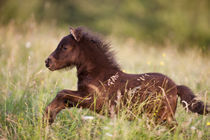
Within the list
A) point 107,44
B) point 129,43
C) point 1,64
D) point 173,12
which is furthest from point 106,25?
point 107,44

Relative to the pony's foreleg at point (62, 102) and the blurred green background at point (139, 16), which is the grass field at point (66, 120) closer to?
the pony's foreleg at point (62, 102)

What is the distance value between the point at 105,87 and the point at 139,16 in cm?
1937

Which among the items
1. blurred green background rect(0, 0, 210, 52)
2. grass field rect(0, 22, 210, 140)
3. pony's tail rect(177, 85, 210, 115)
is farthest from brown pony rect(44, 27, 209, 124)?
blurred green background rect(0, 0, 210, 52)

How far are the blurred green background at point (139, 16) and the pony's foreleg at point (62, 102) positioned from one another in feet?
55.6

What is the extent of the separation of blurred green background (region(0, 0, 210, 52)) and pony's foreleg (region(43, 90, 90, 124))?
1696 centimetres

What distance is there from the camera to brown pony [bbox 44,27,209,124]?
3590 mm

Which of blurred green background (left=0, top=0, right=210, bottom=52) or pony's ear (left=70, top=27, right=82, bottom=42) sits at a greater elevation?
blurred green background (left=0, top=0, right=210, bottom=52)

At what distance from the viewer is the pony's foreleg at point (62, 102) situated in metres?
3.49

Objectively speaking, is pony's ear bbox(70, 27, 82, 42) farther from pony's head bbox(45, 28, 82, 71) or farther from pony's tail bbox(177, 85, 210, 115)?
pony's tail bbox(177, 85, 210, 115)

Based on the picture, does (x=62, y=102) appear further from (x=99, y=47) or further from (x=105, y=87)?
(x=99, y=47)

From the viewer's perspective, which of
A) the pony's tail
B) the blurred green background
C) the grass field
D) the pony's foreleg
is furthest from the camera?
the blurred green background

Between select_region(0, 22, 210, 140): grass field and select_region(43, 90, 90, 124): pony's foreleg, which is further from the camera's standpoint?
select_region(43, 90, 90, 124): pony's foreleg

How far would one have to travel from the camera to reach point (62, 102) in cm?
356

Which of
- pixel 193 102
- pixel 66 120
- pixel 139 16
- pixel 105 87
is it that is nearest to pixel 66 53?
pixel 105 87
